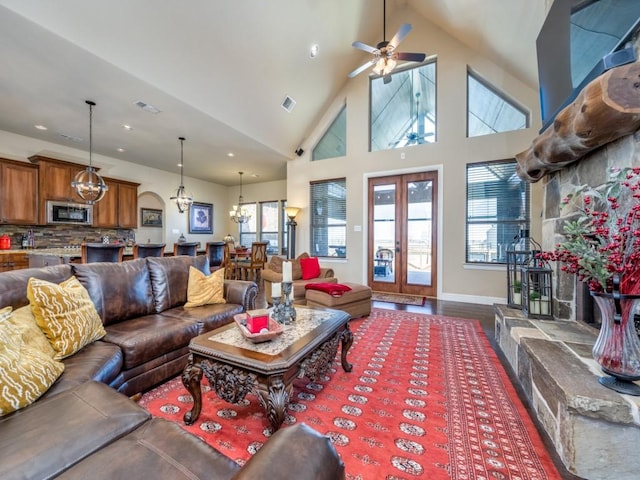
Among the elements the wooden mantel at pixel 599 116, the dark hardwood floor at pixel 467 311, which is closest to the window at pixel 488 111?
the wooden mantel at pixel 599 116

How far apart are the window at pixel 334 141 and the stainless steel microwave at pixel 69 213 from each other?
487cm

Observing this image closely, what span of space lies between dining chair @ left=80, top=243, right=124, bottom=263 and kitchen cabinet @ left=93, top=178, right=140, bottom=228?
297cm

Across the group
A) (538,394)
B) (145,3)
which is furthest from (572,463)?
(145,3)

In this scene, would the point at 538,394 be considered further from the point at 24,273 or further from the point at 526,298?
the point at 24,273

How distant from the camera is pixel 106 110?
4.02m

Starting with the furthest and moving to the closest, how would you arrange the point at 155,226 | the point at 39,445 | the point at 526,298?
the point at 155,226
the point at 526,298
the point at 39,445

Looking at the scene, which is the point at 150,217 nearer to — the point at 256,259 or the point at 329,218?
the point at 256,259

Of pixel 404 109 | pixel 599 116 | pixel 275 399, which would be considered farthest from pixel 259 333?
pixel 404 109

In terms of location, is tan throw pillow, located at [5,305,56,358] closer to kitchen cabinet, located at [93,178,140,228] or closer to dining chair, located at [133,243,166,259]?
dining chair, located at [133,243,166,259]

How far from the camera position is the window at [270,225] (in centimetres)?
879

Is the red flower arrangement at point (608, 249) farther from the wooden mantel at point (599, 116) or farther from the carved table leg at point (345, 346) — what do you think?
the carved table leg at point (345, 346)

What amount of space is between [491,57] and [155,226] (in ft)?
27.1

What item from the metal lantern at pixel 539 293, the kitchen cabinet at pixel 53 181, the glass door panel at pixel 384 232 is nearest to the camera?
the metal lantern at pixel 539 293

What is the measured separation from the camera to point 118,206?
6.13m
